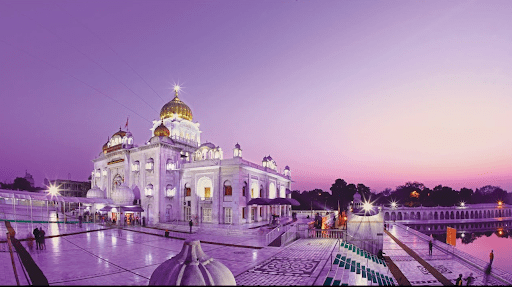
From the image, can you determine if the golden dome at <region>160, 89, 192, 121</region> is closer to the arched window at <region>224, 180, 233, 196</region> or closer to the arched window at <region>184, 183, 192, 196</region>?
the arched window at <region>184, 183, 192, 196</region>

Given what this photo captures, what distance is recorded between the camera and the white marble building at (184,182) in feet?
115

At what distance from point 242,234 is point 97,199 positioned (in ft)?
86.3

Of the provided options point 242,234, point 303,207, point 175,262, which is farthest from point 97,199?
point 303,207

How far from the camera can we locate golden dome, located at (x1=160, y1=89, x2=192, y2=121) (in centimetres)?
4850

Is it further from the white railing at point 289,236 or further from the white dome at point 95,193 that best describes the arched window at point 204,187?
the white dome at point 95,193

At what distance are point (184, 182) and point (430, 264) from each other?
2946 centimetres

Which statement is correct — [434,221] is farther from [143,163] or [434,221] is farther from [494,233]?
[143,163]

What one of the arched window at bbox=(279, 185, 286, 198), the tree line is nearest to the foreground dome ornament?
the arched window at bbox=(279, 185, 286, 198)

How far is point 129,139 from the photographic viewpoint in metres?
46.0

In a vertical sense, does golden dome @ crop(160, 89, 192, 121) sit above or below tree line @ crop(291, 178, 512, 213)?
above

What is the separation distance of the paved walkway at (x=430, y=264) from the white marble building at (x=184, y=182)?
17.5 m

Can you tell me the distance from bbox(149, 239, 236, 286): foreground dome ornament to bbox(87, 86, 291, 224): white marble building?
87.3 ft

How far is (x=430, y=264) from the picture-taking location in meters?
20.6

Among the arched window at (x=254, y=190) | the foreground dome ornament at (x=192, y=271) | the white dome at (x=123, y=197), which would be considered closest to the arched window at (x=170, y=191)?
the white dome at (x=123, y=197)
